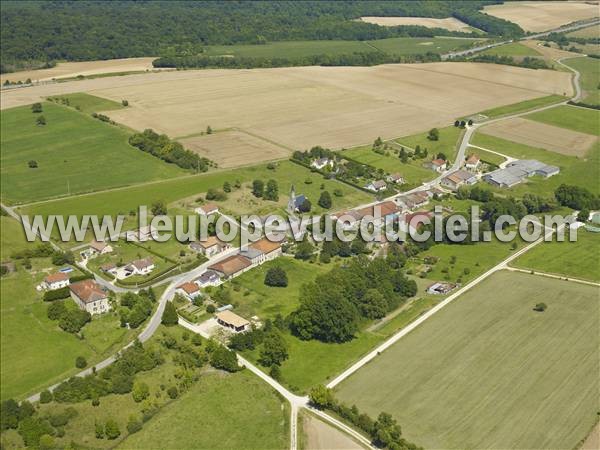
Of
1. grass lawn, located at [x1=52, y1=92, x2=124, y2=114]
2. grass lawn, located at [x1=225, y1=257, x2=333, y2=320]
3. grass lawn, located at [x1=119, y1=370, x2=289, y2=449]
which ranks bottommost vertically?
grass lawn, located at [x1=119, y1=370, x2=289, y2=449]

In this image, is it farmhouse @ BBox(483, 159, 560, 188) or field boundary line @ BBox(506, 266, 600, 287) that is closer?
field boundary line @ BBox(506, 266, 600, 287)

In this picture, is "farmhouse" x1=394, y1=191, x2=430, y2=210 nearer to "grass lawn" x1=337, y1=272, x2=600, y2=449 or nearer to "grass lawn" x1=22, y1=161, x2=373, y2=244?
"grass lawn" x1=22, y1=161, x2=373, y2=244

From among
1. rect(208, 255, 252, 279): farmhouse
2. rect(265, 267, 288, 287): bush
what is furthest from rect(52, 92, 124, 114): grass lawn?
rect(265, 267, 288, 287): bush

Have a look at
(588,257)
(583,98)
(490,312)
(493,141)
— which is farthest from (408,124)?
(490,312)

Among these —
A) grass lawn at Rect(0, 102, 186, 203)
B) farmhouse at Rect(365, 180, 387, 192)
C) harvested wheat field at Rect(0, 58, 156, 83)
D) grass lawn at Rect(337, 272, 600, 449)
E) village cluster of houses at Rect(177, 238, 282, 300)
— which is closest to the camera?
grass lawn at Rect(337, 272, 600, 449)

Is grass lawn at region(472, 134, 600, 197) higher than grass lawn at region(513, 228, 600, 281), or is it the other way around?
grass lawn at region(472, 134, 600, 197)

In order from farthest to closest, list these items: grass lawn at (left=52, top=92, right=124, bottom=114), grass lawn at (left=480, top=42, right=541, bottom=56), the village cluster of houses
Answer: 1. grass lawn at (left=480, top=42, right=541, bottom=56)
2. grass lawn at (left=52, top=92, right=124, bottom=114)
3. the village cluster of houses

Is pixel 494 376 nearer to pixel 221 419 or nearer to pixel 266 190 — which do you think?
pixel 221 419

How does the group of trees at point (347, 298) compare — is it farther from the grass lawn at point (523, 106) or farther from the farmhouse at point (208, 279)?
the grass lawn at point (523, 106)
